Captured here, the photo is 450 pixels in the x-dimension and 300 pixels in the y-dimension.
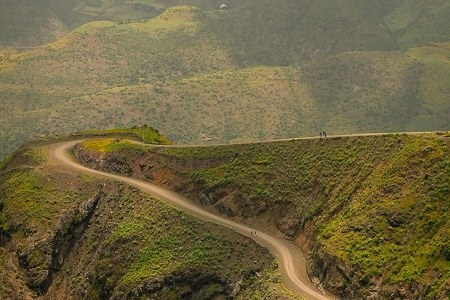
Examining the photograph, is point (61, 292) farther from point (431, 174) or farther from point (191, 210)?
point (431, 174)

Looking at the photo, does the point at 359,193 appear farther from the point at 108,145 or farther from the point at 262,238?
the point at 108,145

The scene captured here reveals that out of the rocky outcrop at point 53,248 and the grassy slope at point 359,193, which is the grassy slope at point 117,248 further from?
the grassy slope at point 359,193

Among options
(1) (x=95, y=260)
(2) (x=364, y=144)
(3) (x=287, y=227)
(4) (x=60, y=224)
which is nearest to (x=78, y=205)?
(4) (x=60, y=224)

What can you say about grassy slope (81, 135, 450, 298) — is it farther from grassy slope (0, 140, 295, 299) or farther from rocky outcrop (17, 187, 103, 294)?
rocky outcrop (17, 187, 103, 294)

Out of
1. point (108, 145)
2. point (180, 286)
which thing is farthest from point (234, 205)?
point (108, 145)

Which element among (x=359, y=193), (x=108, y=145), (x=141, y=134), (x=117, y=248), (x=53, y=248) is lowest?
(x=141, y=134)

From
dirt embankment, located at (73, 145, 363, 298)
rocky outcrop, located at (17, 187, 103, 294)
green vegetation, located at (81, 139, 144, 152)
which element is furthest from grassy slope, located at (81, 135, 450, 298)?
rocky outcrop, located at (17, 187, 103, 294)

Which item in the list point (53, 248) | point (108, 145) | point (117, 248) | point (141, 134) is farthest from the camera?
point (141, 134)

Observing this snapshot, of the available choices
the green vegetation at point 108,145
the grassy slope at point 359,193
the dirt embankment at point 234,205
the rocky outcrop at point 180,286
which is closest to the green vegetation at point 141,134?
the green vegetation at point 108,145
